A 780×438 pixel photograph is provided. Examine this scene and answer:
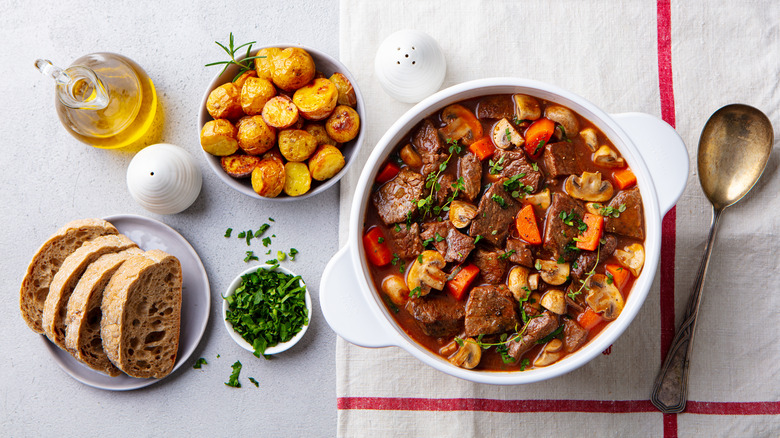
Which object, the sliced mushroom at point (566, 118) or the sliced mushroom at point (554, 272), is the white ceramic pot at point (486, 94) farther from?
the sliced mushroom at point (554, 272)

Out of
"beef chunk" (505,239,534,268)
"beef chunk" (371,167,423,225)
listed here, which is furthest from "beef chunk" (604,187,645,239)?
"beef chunk" (371,167,423,225)

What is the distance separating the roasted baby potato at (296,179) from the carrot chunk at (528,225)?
0.98 meters

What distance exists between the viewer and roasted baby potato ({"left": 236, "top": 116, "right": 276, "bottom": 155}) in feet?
8.31

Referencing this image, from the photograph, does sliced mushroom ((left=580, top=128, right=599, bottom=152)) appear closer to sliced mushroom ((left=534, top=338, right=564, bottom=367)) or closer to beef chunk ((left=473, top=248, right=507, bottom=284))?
beef chunk ((left=473, top=248, right=507, bottom=284))

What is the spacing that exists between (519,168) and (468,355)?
757mm

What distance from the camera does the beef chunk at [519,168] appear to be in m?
2.20

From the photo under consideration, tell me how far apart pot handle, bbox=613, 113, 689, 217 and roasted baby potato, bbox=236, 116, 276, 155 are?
150cm

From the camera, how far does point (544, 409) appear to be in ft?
8.79

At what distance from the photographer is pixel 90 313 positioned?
2689 mm

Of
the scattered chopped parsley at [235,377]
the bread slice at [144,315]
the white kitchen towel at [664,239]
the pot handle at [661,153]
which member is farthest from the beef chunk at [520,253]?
the bread slice at [144,315]

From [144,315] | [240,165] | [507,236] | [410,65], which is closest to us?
[507,236]

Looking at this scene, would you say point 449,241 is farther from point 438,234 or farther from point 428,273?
point 428,273

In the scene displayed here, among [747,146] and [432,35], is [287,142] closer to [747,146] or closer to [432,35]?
[432,35]

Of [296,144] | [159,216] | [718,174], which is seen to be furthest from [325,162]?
[718,174]
